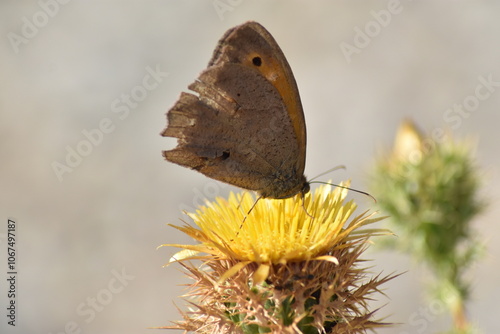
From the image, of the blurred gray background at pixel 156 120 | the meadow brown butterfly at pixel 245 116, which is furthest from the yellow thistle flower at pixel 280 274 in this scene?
the blurred gray background at pixel 156 120

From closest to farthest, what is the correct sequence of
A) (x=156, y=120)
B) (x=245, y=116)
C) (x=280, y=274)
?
(x=280, y=274)
(x=245, y=116)
(x=156, y=120)

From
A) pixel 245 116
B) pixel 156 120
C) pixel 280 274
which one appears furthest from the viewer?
pixel 156 120

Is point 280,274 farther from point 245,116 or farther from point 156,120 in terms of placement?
point 156,120

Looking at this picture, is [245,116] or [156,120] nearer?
[245,116]

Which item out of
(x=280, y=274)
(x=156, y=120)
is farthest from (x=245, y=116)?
(x=156, y=120)

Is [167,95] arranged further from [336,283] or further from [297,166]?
[336,283]

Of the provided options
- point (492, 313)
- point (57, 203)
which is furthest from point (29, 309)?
point (492, 313)
